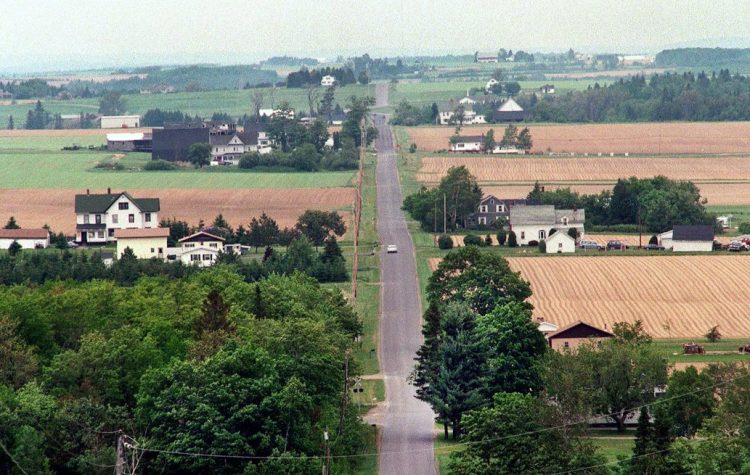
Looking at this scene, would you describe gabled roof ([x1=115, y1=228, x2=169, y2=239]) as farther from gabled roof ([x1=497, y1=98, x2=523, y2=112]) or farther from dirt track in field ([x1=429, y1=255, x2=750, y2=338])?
gabled roof ([x1=497, y1=98, x2=523, y2=112])

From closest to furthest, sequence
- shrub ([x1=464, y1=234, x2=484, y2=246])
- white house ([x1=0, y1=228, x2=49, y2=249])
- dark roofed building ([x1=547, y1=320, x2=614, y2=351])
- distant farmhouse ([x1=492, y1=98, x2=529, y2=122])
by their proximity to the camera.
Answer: dark roofed building ([x1=547, y1=320, x2=614, y2=351]), white house ([x1=0, y1=228, x2=49, y2=249]), shrub ([x1=464, y1=234, x2=484, y2=246]), distant farmhouse ([x1=492, y1=98, x2=529, y2=122])

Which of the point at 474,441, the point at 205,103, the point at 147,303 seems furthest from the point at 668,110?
the point at 474,441

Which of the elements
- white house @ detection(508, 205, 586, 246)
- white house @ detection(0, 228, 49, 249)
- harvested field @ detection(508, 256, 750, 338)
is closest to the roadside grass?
white house @ detection(508, 205, 586, 246)

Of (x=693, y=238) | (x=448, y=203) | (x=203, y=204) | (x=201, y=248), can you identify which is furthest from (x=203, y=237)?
(x=693, y=238)

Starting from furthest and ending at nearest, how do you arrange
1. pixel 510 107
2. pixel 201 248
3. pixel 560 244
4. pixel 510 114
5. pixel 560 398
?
1. pixel 510 107
2. pixel 510 114
3. pixel 560 244
4. pixel 201 248
5. pixel 560 398

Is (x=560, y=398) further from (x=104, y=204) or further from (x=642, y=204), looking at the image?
(x=642, y=204)

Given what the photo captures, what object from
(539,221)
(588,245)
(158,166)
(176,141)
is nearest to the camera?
(588,245)

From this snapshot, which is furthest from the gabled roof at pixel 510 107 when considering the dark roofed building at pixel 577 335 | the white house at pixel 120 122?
the dark roofed building at pixel 577 335
